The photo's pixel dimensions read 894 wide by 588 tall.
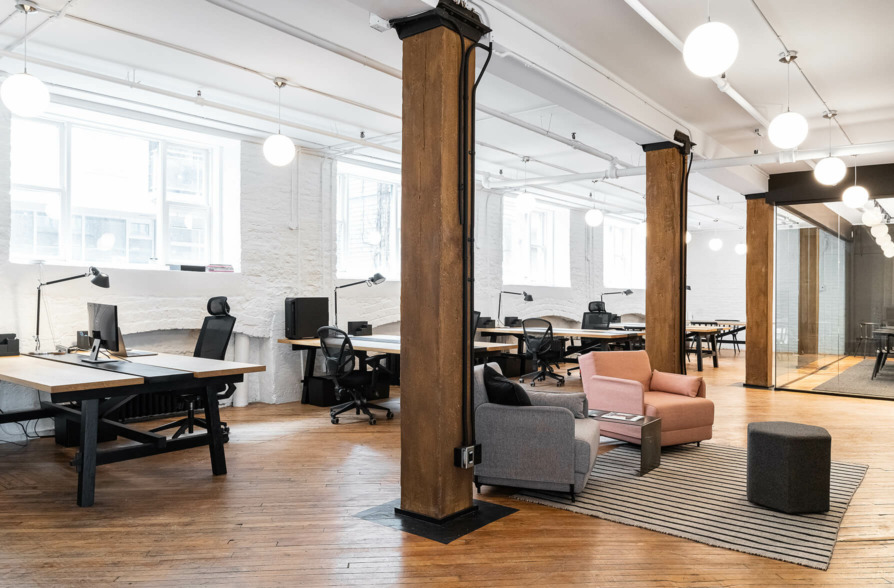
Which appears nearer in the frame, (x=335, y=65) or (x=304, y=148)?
(x=335, y=65)

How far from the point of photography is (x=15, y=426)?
5.68 meters

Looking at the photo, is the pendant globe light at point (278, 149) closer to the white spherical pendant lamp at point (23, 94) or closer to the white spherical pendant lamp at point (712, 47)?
the white spherical pendant lamp at point (23, 94)

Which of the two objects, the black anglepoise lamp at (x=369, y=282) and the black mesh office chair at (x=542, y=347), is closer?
the black anglepoise lamp at (x=369, y=282)

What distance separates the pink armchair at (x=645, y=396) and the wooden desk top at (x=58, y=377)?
364cm

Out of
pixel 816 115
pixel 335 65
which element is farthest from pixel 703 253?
pixel 335 65

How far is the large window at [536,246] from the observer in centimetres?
1180

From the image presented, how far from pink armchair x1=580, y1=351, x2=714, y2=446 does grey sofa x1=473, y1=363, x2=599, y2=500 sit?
1.29 metres

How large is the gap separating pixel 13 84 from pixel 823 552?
5365mm

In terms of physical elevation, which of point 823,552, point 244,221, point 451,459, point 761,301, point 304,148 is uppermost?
point 304,148

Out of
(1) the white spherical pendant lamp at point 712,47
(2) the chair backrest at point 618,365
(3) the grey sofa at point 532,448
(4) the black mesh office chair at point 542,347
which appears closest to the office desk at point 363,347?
(2) the chair backrest at point 618,365

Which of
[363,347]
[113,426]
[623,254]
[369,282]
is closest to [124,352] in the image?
[113,426]

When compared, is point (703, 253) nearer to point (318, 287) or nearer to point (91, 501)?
point (318, 287)

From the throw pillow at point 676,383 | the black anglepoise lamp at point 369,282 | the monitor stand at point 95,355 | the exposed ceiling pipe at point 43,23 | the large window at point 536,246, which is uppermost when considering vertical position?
the exposed ceiling pipe at point 43,23

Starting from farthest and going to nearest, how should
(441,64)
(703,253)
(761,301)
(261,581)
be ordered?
1. (703,253)
2. (761,301)
3. (441,64)
4. (261,581)
